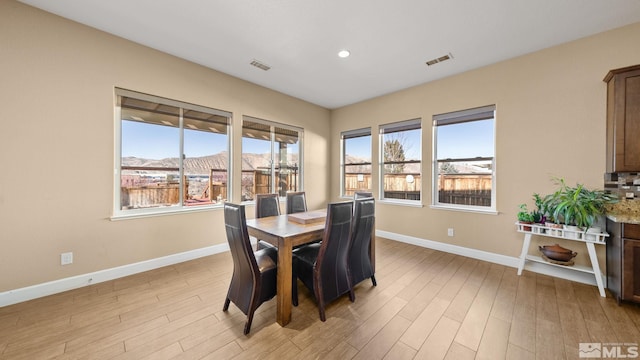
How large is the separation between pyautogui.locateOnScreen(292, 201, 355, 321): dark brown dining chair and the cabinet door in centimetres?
253

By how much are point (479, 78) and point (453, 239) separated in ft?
8.24

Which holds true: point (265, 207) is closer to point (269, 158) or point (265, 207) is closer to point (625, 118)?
point (269, 158)

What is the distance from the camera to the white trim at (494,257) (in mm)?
2668

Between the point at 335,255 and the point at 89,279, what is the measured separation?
110 inches

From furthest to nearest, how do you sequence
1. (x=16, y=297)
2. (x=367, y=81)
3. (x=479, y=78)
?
(x=367, y=81) → (x=479, y=78) → (x=16, y=297)

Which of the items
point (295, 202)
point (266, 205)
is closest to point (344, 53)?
point (295, 202)

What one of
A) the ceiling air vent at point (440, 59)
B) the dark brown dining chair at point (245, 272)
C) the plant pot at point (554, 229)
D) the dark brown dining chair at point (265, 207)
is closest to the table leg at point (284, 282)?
the dark brown dining chair at point (245, 272)

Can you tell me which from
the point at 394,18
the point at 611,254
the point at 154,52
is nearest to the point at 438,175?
the point at 611,254

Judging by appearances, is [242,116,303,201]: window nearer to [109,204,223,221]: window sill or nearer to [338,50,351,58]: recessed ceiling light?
[109,204,223,221]: window sill

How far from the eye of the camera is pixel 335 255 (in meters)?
2.15

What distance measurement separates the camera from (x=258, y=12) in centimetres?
226

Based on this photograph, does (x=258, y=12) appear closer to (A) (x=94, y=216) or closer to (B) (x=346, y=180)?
(A) (x=94, y=216)

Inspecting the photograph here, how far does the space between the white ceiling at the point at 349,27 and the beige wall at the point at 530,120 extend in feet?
0.67

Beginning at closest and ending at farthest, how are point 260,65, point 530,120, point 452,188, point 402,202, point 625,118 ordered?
point 625,118 < point 530,120 < point 260,65 < point 452,188 < point 402,202
